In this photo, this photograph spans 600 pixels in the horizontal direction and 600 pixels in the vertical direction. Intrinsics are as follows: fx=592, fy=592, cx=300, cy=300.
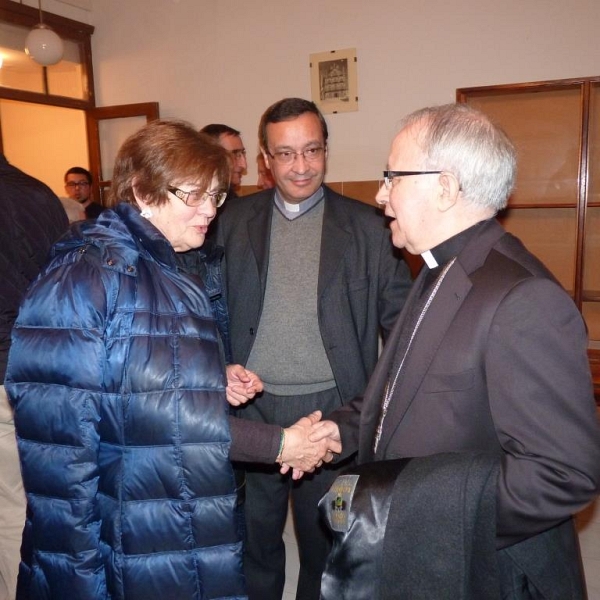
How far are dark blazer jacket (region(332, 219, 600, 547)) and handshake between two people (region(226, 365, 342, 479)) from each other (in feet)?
1.38

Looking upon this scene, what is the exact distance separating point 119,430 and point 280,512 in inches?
41.1

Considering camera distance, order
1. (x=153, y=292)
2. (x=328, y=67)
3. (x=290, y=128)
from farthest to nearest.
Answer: (x=328, y=67) < (x=290, y=128) < (x=153, y=292)

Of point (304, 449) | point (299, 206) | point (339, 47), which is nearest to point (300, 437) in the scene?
point (304, 449)

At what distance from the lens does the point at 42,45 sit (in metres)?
4.74

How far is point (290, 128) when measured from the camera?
7.23 ft

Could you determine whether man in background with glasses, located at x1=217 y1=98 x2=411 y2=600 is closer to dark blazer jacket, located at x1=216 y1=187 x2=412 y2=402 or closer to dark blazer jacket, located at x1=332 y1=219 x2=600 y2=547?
dark blazer jacket, located at x1=216 y1=187 x2=412 y2=402

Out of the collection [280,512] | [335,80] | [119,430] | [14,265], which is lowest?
[280,512]

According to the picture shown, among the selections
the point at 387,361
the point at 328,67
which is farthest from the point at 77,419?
the point at 328,67

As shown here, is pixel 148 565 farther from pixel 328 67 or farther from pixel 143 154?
pixel 328 67

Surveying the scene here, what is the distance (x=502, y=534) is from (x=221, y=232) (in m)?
1.56

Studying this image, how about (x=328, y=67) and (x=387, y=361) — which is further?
(x=328, y=67)

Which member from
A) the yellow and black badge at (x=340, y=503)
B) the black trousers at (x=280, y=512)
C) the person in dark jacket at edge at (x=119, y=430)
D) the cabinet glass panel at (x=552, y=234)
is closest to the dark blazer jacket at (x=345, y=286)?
the black trousers at (x=280, y=512)

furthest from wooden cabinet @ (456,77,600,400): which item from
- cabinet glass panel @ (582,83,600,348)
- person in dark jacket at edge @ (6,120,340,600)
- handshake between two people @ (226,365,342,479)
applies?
person in dark jacket at edge @ (6,120,340,600)

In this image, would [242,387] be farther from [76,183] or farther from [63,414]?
[76,183]
